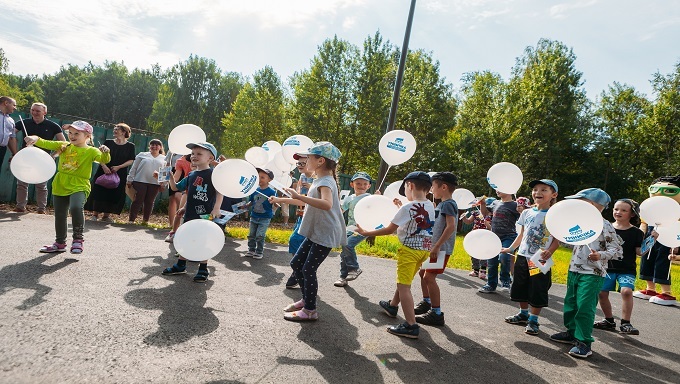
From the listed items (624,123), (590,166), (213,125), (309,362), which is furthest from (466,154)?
(213,125)

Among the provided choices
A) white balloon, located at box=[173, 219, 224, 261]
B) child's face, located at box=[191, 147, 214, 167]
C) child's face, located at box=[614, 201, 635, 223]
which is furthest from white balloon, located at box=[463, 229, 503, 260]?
child's face, located at box=[191, 147, 214, 167]

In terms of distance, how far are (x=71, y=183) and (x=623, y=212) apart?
24.3 ft

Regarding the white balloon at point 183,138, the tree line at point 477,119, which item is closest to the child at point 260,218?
the white balloon at point 183,138

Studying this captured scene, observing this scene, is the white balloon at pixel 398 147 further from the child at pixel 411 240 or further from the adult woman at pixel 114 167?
the adult woman at pixel 114 167

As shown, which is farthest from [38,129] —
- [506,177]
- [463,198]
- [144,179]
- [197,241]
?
[506,177]

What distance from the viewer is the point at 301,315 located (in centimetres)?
421

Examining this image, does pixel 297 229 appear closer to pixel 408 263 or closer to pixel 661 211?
pixel 408 263

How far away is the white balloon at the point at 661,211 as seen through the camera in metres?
5.73

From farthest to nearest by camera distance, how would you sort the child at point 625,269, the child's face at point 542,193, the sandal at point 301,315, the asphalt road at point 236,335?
the child at point 625,269
the child's face at point 542,193
the sandal at point 301,315
the asphalt road at point 236,335

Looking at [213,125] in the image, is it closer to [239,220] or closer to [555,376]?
[239,220]

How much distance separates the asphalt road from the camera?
9.39 feet

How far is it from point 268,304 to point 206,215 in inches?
59.7

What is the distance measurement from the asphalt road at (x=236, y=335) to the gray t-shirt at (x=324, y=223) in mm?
866

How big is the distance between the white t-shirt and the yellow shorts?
5cm
